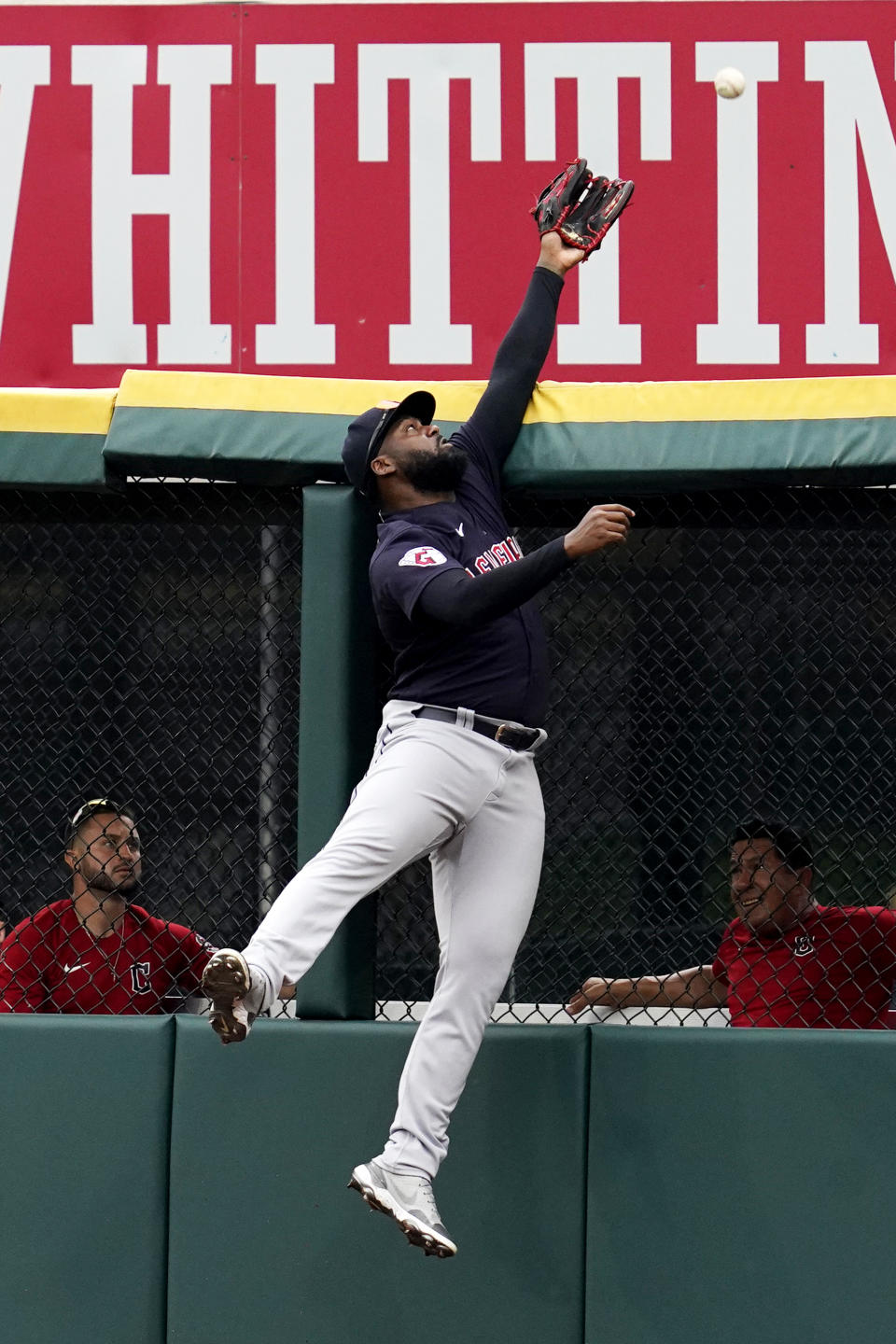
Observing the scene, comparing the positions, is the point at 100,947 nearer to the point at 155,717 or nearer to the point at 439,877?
the point at 439,877

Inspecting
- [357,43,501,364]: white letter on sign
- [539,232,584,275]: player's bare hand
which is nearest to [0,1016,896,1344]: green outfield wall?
[539,232,584,275]: player's bare hand

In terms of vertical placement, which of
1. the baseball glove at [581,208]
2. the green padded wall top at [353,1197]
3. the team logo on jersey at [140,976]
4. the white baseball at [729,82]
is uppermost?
the white baseball at [729,82]

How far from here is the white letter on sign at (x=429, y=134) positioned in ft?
17.1

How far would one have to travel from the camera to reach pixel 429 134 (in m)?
5.29

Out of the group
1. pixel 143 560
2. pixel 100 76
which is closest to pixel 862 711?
pixel 143 560

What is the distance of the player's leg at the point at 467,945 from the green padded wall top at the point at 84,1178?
1.97 ft

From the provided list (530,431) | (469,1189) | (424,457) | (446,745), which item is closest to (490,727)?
(446,745)

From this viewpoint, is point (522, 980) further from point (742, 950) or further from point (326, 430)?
point (326, 430)

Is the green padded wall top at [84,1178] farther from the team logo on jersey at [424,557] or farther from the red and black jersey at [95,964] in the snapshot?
the team logo on jersey at [424,557]

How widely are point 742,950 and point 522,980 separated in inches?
42.7

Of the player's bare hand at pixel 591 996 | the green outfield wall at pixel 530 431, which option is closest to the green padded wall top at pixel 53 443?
the green outfield wall at pixel 530 431

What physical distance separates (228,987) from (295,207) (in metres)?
3.73

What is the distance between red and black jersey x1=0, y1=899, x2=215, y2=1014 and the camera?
3096mm

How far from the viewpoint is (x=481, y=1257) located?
2758 millimetres
